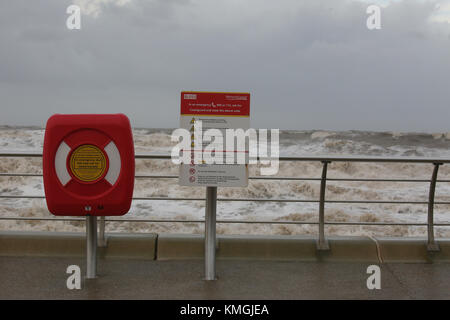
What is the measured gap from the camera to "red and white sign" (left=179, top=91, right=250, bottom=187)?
3.43 meters

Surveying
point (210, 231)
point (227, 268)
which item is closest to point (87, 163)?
point (210, 231)

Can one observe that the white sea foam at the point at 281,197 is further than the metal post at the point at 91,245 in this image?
Yes

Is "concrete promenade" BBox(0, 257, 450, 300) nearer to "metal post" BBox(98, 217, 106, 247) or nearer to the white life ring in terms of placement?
"metal post" BBox(98, 217, 106, 247)

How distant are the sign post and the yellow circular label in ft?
1.80

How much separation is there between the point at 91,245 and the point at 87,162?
64 cm

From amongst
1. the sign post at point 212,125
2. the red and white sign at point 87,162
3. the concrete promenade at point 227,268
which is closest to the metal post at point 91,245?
the concrete promenade at point 227,268

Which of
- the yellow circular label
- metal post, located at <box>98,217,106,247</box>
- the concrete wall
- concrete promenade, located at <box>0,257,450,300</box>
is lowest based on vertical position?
concrete promenade, located at <box>0,257,450,300</box>

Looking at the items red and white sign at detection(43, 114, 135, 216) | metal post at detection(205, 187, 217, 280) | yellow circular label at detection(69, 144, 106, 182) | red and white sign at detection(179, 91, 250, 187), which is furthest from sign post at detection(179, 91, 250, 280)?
yellow circular label at detection(69, 144, 106, 182)

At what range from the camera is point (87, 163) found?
3.30 m

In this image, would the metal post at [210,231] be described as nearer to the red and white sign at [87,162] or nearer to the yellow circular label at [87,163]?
the red and white sign at [87,162]

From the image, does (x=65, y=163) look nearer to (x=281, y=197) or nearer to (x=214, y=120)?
(x=214, y=120)

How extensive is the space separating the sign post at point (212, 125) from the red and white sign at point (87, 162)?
0.42m

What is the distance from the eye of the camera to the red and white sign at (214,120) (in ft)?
11.3
